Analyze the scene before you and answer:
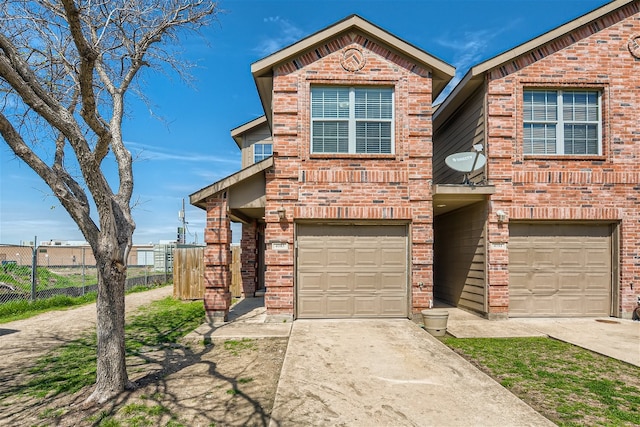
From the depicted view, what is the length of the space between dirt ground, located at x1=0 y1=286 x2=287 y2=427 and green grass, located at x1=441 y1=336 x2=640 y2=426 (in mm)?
3499

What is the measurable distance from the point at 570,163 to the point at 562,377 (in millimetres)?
6156

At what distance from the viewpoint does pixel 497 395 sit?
4.70m

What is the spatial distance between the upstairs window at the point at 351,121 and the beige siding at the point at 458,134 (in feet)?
8.76

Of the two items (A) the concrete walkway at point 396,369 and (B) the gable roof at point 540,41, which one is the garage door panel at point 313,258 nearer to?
(A) the concrete walkway at point 396,369

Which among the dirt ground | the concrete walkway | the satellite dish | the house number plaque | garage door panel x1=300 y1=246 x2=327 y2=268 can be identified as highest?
the satellite dish

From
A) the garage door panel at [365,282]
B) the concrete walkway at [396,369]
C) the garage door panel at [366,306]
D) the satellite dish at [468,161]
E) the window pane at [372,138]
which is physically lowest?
the concrete walkway at [396,369]

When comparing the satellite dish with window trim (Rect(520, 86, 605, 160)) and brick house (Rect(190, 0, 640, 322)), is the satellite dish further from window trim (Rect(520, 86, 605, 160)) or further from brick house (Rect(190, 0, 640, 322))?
window trim (Rect(520, 86, 605, 160))

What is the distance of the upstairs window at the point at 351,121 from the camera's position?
921 cm

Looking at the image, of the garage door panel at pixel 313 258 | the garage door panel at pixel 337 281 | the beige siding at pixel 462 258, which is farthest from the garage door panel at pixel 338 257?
the beige siding at pixel 462 258

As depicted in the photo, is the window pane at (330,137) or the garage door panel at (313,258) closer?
the garage door panel at (313,258)

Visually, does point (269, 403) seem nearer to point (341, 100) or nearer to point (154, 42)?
point (154, 42)

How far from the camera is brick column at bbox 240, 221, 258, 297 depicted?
13656 mm

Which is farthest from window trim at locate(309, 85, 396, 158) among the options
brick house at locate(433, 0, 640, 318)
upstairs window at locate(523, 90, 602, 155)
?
upstairs window at locate(523, 90, 602, 155)

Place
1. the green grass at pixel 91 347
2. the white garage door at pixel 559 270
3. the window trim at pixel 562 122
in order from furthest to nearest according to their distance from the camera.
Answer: the white garage door at pixel 559 270 → the window trim at pixel 562 122 → the green grass at pixel 91 347
